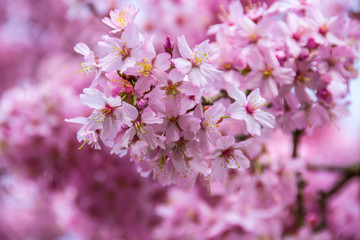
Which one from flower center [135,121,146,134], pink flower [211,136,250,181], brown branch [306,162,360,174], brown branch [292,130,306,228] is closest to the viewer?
flower center [135,121,146,134]

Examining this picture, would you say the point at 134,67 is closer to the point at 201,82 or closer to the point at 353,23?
the point at 201,82

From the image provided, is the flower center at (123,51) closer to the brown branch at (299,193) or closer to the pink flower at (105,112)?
the pink flower at (105,112)

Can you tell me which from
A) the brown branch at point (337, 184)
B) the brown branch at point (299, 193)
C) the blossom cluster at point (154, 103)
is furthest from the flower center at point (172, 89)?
the brown branch at point (337, 184)

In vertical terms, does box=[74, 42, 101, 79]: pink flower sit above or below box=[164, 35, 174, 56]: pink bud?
above

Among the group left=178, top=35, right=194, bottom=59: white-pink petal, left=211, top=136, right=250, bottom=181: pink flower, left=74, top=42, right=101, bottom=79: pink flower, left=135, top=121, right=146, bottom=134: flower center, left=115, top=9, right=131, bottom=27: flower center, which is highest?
left=115, top=9, right=131, bottom=27: flower center

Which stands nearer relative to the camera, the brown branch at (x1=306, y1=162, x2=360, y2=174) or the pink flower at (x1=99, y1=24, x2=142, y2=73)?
the pink flower at (x1=99, y1=24, x2=142, y2=73)

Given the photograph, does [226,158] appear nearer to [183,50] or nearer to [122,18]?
[183,50]

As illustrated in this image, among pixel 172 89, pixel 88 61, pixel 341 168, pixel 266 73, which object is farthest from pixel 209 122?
pixel 341 168

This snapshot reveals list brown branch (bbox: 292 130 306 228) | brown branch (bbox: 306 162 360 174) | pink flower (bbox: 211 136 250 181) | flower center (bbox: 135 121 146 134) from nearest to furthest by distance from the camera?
flower center (bbox: 135 121 146 134) < pink flower (bbox: 211 136 250 181) < brown branch (bbox: 292 130 306 228) < brown branch (bbox: 306 162 360 174)

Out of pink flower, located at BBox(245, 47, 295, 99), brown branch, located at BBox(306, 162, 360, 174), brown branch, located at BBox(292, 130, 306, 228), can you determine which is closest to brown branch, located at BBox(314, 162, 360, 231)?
brown branch, located at BBox(306, 162, 360, 174)

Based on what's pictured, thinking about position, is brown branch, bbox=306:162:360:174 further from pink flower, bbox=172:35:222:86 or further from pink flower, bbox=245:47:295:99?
pink flower, bbox=172:35:222:86
